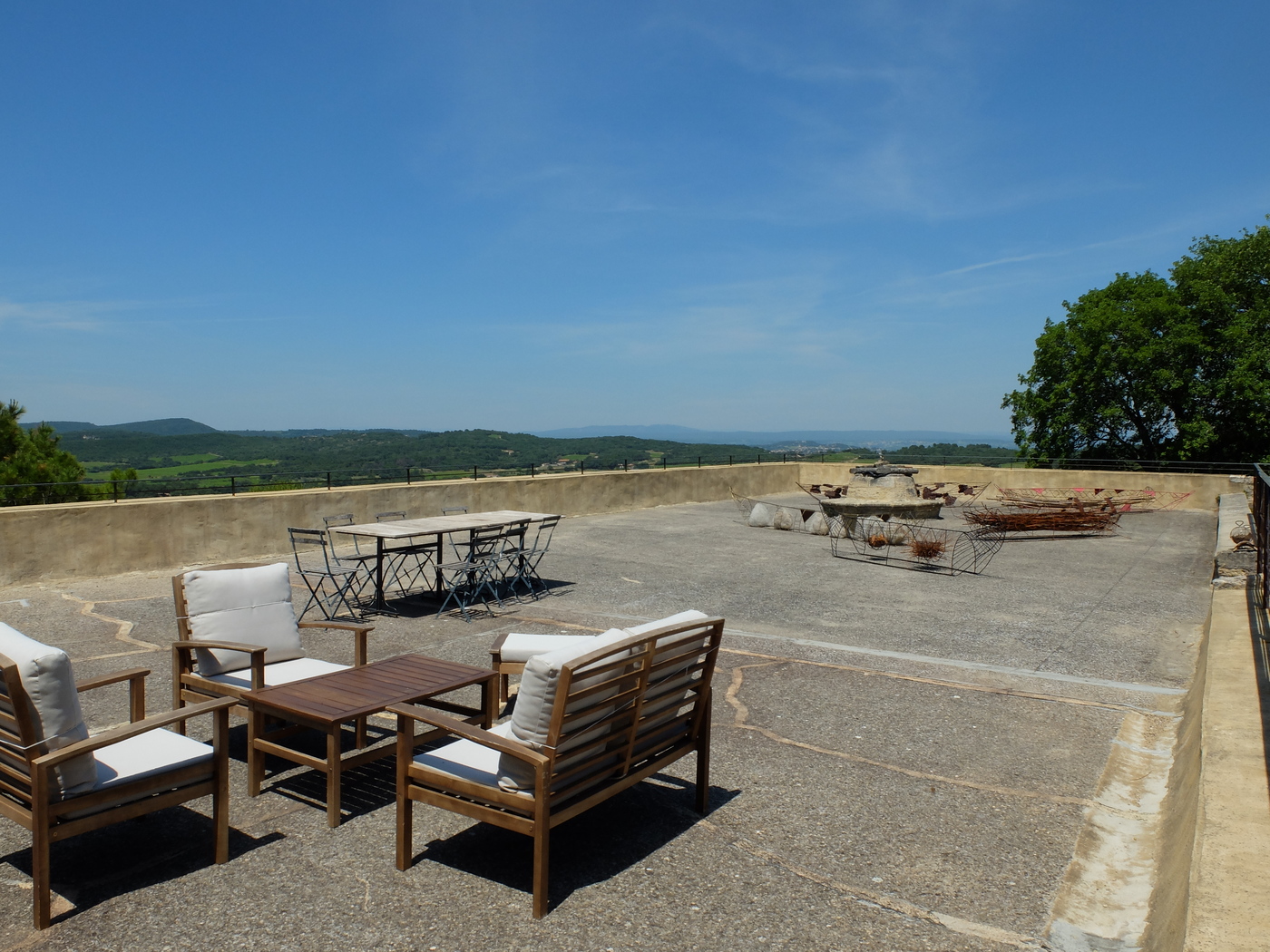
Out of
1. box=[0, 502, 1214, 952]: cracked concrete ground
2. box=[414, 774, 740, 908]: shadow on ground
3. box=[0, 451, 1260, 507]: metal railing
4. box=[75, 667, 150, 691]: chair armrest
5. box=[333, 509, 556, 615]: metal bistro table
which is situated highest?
box=[0, 451, 1260, 507]: metal railing

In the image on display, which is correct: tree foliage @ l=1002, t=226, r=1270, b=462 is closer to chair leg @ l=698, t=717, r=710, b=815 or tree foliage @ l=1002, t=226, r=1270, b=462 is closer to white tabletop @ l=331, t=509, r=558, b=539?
white tabletop @ l=331, t=509, r=558, b=539

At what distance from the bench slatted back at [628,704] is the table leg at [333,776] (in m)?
1.19

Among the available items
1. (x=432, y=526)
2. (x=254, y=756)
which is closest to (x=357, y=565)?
(x=432, y=526)

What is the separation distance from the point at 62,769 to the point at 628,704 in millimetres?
2087

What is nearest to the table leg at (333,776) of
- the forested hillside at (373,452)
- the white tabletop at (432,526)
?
the white tabletop at (432,526)

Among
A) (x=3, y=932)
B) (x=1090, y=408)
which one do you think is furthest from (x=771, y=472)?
(x=3, y=932)

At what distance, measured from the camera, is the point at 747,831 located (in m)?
3.88

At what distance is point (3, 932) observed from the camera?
9.78 ft

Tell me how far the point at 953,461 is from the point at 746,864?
25583mm

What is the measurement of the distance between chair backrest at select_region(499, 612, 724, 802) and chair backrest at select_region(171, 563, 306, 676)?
2289 millimetres

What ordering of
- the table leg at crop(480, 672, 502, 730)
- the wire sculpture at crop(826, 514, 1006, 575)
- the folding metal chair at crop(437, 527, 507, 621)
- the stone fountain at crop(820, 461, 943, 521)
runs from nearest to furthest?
the table leg at crop(480, 672, 502, 730), the folding metal chair at crop(437, 527, 507, 621), the wire sculpture at crop(826, 514, 1006, 575), the stone fountain at crop(820, 461, 943, 521)

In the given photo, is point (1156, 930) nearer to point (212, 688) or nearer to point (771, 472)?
point (212, 688)

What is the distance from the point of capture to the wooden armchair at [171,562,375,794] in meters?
4.80

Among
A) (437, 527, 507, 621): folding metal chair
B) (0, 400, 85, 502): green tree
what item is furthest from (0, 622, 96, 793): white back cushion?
(0, 400, 85, 502): green tree
